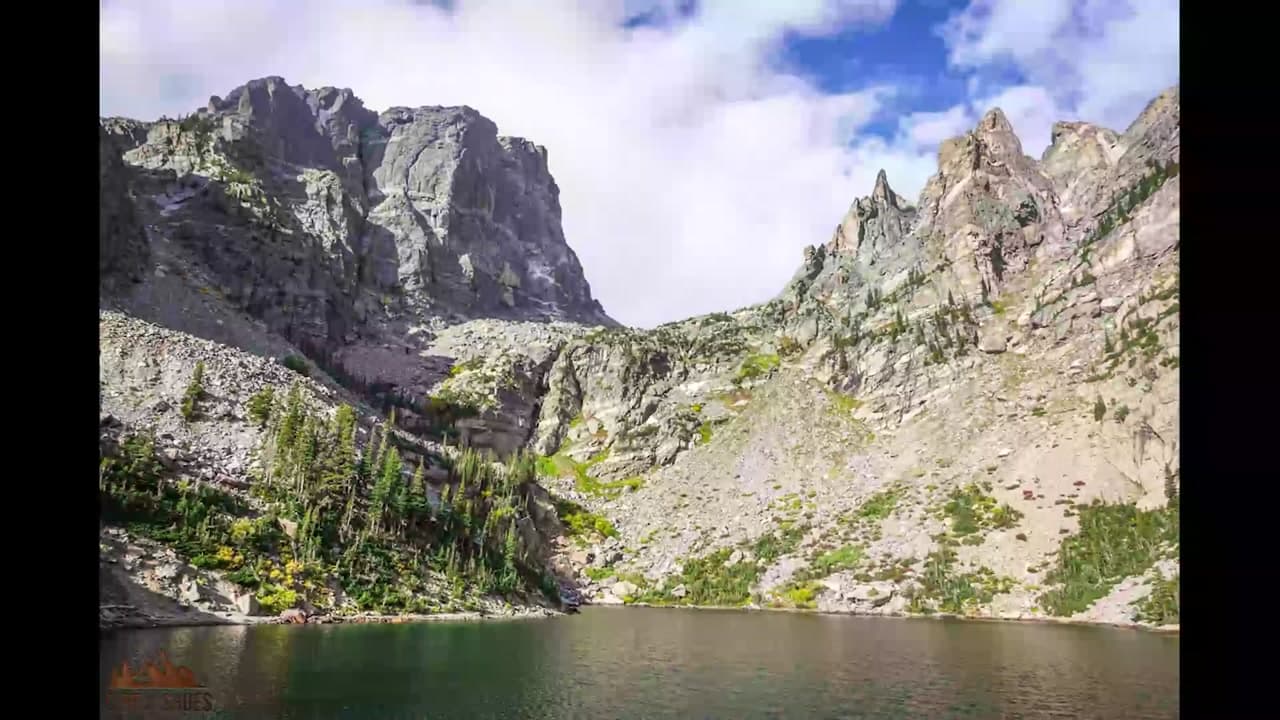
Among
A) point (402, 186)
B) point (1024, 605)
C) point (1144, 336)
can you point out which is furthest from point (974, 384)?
point (402, 186)

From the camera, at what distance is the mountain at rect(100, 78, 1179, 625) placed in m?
57.6

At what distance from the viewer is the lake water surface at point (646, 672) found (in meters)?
25.1

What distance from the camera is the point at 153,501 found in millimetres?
41188

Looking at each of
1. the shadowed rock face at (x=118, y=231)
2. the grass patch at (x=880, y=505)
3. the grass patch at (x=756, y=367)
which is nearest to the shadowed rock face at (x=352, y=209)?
the shadowed rock face at (x=118, y=231)

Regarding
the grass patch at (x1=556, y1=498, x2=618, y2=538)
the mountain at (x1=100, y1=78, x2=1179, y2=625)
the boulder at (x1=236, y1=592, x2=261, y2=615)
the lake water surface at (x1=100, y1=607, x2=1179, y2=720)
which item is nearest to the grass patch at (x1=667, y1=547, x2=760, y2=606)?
the mountain at (x1=100, y1=78, x2=1179, y2=625)

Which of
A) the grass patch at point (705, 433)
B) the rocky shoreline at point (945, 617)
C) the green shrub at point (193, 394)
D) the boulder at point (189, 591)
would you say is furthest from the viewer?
the grass patch at point (705, 433)

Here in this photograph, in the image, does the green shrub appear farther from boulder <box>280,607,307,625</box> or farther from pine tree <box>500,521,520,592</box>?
pine tree <box>500,521,520,592</box>

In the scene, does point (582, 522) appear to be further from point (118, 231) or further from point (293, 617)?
point (118, 231)

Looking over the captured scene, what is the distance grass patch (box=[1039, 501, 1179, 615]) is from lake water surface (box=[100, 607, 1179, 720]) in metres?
11.8

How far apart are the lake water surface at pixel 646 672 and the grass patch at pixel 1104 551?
38.6 ft

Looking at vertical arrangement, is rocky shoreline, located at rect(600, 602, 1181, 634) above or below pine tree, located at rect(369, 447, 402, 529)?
below

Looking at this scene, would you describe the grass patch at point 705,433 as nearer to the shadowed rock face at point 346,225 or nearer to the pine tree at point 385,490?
the shadowed rock face at point 346,225
